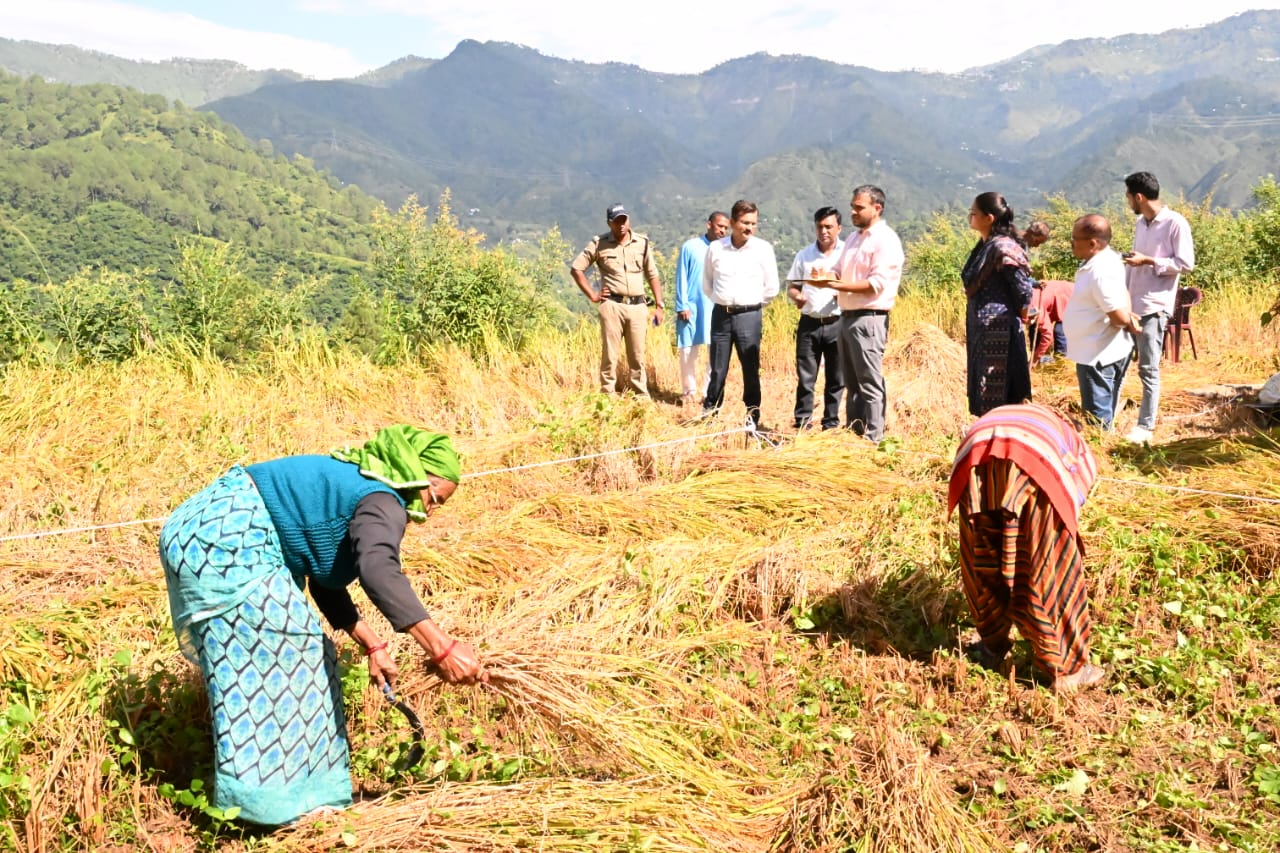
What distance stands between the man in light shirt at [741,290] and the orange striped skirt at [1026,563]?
3126 mm

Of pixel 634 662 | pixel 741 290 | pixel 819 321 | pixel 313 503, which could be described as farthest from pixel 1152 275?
pixel 313 503

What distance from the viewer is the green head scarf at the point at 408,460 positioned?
224 cm

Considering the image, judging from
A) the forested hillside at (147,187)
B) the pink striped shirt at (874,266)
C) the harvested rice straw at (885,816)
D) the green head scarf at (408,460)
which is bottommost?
the harvested rice straw at (885,816)

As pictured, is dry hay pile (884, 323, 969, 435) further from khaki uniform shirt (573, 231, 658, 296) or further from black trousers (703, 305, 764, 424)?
khaki uniform shirt (573, 231, 658, 296)

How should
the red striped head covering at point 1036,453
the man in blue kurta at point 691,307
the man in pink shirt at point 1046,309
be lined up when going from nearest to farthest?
the red striped head covering at point 1036,453 → the man in blue kurta at point 691,307 → the man in pink shirt at point 1046,309

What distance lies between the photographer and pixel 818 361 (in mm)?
6109

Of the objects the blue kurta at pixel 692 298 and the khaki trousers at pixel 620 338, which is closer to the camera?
the khaki trousers at pixel 620 338

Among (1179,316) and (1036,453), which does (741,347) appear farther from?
(1179,316)

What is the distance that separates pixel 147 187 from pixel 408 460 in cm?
9350

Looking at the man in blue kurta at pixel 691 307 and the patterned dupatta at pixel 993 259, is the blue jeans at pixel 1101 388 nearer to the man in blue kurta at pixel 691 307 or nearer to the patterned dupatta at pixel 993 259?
the patterned dupatta at pixel 993 259

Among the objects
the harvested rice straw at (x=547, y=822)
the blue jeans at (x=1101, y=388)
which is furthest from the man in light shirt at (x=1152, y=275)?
the harvested rice straw at (x=547, y=822)

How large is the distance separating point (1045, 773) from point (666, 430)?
Result: 3.43m

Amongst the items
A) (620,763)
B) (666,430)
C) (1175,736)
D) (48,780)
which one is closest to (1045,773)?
(1175,736)

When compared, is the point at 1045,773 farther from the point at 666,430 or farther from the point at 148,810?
the point at 666,430
